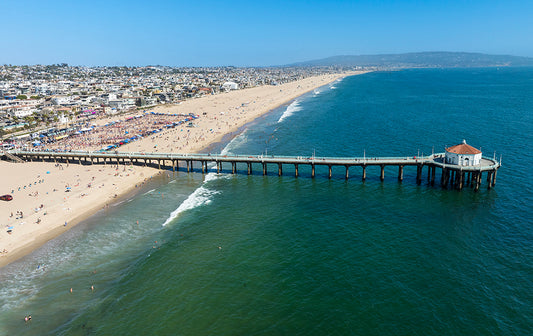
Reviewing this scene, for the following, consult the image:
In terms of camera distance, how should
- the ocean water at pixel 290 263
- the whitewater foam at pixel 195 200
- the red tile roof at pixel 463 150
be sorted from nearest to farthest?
the ocean water at pixel 290 263 → the whitewater foam at pixel 195 200 → the red tile roof at pixel 463 150

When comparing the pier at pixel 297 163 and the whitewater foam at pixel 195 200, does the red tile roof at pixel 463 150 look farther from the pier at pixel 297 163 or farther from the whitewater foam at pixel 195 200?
the whitewater foam at pixel 195 200

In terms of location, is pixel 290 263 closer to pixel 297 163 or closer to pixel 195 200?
pixel 195 200

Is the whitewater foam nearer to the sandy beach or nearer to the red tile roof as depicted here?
the sandy beach

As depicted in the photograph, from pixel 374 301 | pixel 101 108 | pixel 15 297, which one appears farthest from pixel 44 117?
pixel 374 301

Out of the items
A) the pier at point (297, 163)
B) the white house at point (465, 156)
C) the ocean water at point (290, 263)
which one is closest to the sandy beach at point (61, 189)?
the pier at point (297, 163)

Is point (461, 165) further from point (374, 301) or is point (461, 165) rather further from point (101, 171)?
point (101, 171)

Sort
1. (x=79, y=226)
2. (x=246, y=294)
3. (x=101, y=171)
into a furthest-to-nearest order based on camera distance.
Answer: (x=101, y=171)
(x=79, y=226)
(x=246, y=294)

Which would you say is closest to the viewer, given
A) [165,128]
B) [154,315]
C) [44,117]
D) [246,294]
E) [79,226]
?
[154,315]
